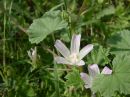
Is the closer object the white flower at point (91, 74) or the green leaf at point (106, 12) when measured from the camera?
the white flower at point (91, 74)

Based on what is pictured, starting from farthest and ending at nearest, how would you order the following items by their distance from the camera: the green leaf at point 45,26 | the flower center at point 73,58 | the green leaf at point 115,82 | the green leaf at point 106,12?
the green leaf at point 106,12, the green leaf at point 45,26, the flower center at point 73,58, the green leaf at point 115,82

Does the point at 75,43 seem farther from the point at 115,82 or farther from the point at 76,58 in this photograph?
the point at 115,82

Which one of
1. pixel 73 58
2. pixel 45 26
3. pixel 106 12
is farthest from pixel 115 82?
pixel 106 12

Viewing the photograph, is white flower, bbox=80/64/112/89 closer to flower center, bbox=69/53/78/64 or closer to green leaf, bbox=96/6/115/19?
flower center, bbox=69/53/78/64

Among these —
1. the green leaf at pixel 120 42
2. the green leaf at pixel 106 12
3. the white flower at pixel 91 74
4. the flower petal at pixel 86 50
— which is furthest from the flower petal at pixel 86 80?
the green leaf at pixel 106 12

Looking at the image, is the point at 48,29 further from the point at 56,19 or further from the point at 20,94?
the point at 20,94

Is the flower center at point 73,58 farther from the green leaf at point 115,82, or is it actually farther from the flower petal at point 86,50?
the green leaf at point 115,82

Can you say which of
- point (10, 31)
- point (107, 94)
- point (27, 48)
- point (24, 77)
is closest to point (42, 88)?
point (24, 77)
